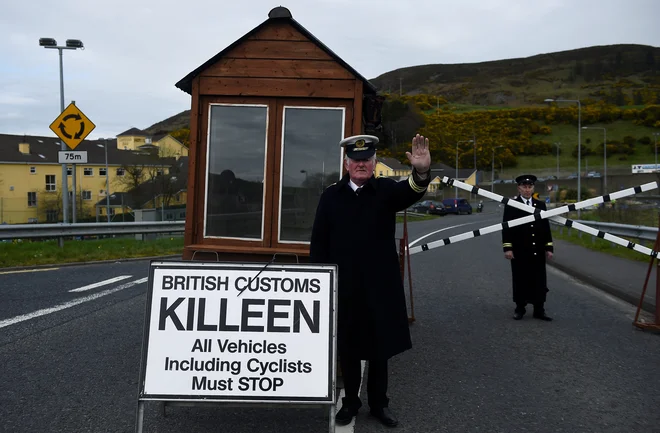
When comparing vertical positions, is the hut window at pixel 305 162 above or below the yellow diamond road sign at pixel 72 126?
below

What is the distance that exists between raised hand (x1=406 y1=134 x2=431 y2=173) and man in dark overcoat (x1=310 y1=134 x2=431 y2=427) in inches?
10.5

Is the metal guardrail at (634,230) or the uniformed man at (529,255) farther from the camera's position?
the metal guardrail at (634,230)

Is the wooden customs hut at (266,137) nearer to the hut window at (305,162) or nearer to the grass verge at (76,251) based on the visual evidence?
the hut window at (305,162)

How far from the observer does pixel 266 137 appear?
5.70 metres

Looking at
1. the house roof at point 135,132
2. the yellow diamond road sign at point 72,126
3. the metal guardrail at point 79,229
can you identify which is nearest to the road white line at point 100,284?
the metal guardrail at point 79,229

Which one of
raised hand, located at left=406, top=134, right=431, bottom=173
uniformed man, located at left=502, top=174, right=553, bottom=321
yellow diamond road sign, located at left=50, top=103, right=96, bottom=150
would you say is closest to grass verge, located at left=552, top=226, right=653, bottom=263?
uniformed man, located at left=502, top=174, right=553, bottom=321

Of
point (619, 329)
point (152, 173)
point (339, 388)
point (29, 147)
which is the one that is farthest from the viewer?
point (29, 147)

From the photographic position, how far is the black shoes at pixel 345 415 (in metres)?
4.29

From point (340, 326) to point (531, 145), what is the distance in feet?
364

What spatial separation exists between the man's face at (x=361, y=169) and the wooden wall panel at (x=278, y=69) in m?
1.44

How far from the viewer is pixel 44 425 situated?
164 inches

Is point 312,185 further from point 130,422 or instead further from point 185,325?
point 130,422

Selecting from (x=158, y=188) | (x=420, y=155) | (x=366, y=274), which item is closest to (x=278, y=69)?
(x=420, y=155)

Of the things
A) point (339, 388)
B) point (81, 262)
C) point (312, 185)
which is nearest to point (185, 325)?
point (339, 388)
